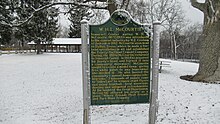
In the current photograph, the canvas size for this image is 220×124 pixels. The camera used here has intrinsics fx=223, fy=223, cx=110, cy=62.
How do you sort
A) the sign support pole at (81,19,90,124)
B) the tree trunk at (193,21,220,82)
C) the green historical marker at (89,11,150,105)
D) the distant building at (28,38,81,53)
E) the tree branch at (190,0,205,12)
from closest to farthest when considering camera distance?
1. the sign support pole at (81,19,90,124)
2. the green historical marker at (89,11,150,105)
3. the tree trunk at (193,21,220,82)
4. the tree branch at (190,0,205,12)
5. the distant building at (28,38,81,53)

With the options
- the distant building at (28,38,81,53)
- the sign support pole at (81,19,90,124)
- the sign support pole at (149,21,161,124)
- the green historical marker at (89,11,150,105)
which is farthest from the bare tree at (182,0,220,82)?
the distant building at (28,38,81,53)

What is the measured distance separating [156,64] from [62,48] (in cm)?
5667

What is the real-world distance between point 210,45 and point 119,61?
840 centimetres

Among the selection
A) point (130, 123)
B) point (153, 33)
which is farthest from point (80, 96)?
point (153, 33)

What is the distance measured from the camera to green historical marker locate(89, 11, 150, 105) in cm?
455

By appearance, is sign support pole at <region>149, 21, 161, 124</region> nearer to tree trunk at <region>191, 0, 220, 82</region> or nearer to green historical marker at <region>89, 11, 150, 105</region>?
green historical marker at <region>89, 11, 150, 105</region>

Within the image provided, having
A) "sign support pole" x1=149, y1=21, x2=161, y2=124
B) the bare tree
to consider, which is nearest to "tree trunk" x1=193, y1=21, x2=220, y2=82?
the bare tree

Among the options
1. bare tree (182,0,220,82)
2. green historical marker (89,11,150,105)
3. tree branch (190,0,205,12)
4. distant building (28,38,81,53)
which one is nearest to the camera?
green historical marker (89,11,150,105)

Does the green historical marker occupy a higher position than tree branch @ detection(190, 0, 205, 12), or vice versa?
tree branch @ detection(190, 0, 205, 12)

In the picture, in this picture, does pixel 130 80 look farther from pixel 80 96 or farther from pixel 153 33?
pixel 80 96

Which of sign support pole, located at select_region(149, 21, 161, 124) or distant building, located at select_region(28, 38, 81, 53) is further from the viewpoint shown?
distant building, located at select_region(28, 38, 81, 53)

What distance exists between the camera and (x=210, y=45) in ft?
37.4

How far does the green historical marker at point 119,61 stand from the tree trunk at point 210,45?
25.0 feet

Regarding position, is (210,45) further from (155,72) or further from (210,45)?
(155,72)
